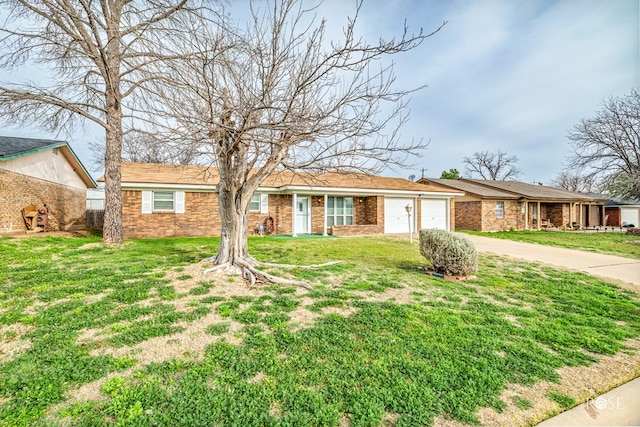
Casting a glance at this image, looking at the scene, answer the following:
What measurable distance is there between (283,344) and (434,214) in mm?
16725

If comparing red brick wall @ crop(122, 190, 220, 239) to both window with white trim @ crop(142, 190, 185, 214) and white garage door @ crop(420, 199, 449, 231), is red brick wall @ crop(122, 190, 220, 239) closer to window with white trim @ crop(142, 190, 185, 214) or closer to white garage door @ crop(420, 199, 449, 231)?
window with white trim @ crop(142, 190, 185, 214)

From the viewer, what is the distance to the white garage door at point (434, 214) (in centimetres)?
1773

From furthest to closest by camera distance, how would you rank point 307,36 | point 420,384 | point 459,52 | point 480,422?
point 459,52
point 307,36
point 420,384
point 480,422

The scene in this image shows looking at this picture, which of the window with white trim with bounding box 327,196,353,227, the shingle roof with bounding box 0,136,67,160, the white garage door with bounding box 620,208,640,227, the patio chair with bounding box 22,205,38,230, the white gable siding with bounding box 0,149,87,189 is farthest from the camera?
the white garage door with bounding box 620,208,640,227

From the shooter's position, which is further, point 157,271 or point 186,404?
point 157,271

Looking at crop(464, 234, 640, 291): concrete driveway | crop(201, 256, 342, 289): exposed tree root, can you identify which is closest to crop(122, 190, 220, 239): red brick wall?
crop(201, 256, 342, 289): exposed tree root

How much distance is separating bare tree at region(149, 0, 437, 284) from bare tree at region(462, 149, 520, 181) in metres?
47.2

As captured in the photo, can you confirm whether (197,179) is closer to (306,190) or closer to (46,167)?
(306,190)

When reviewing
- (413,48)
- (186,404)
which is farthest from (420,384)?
(413,48)

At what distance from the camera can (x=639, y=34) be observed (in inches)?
193

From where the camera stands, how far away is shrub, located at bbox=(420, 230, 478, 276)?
648 centimetres

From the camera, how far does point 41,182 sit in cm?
1333

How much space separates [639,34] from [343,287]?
269 inches

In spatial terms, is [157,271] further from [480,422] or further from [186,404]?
[480,422]
